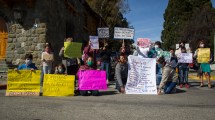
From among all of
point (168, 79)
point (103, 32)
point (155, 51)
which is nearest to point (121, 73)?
point (168, 79)

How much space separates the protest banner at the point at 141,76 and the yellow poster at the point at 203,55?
234 centimetres

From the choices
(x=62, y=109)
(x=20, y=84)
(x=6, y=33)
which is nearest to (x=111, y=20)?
(x=6, y=33)

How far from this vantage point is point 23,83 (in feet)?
32.0

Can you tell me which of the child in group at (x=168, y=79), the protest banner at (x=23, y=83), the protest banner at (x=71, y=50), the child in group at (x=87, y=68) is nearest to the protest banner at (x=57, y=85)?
the protest banner at (x=23, y=83)

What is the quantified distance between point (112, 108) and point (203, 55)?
6.20 meters

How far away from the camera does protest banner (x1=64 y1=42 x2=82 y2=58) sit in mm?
11695

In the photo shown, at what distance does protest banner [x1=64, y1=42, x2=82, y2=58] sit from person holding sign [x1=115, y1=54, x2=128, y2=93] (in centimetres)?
178

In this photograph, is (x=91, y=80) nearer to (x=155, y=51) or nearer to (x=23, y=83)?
(x=23, y=83)

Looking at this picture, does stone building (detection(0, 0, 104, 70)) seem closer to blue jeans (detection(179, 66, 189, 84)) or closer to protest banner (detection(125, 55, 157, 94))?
protest banner (detection(125, 55, 157, 94))

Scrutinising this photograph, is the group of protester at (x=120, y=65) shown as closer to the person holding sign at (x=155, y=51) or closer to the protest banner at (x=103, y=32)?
the person holding sign at (x=155, y=51)

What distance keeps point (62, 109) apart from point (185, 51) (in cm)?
699

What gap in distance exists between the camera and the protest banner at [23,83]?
9.68m

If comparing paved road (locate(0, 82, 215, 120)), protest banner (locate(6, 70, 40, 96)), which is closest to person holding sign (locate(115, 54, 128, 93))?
paved road (locate(0, 82, 215, 120))

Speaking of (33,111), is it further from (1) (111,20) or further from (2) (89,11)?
(1) (111,20)
